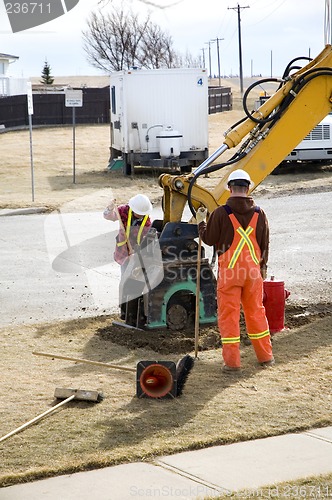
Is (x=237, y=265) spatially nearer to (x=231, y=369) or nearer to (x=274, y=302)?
(x=231, y=369)

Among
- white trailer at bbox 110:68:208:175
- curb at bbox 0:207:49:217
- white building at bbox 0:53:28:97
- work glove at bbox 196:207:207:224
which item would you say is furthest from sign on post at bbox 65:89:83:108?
white building at bbox 0:53:28:97

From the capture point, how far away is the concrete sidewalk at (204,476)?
5.77m

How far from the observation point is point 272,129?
35.6 feet

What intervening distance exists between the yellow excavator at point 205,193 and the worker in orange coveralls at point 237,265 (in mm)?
1472

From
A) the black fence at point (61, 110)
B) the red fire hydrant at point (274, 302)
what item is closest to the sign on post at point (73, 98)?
the red fire hydrant at point (274, 302)

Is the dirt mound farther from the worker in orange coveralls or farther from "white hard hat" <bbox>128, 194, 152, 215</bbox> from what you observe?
"white hard hat" <bbox>128, 194, 152, 215</bbox>

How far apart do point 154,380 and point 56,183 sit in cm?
2025

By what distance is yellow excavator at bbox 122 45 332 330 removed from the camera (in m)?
10.4

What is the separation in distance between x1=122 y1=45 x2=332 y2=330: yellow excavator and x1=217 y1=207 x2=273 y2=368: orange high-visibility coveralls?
153 centimetres

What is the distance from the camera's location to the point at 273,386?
8328 millimetres

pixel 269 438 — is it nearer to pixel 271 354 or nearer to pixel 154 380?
pixel 154 380

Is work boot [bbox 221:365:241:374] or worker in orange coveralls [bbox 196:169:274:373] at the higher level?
worker in orange coveralls [bbox 196:169:274:373]

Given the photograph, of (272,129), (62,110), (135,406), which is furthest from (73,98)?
(62,110)

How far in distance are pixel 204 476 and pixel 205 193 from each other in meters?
5.11
